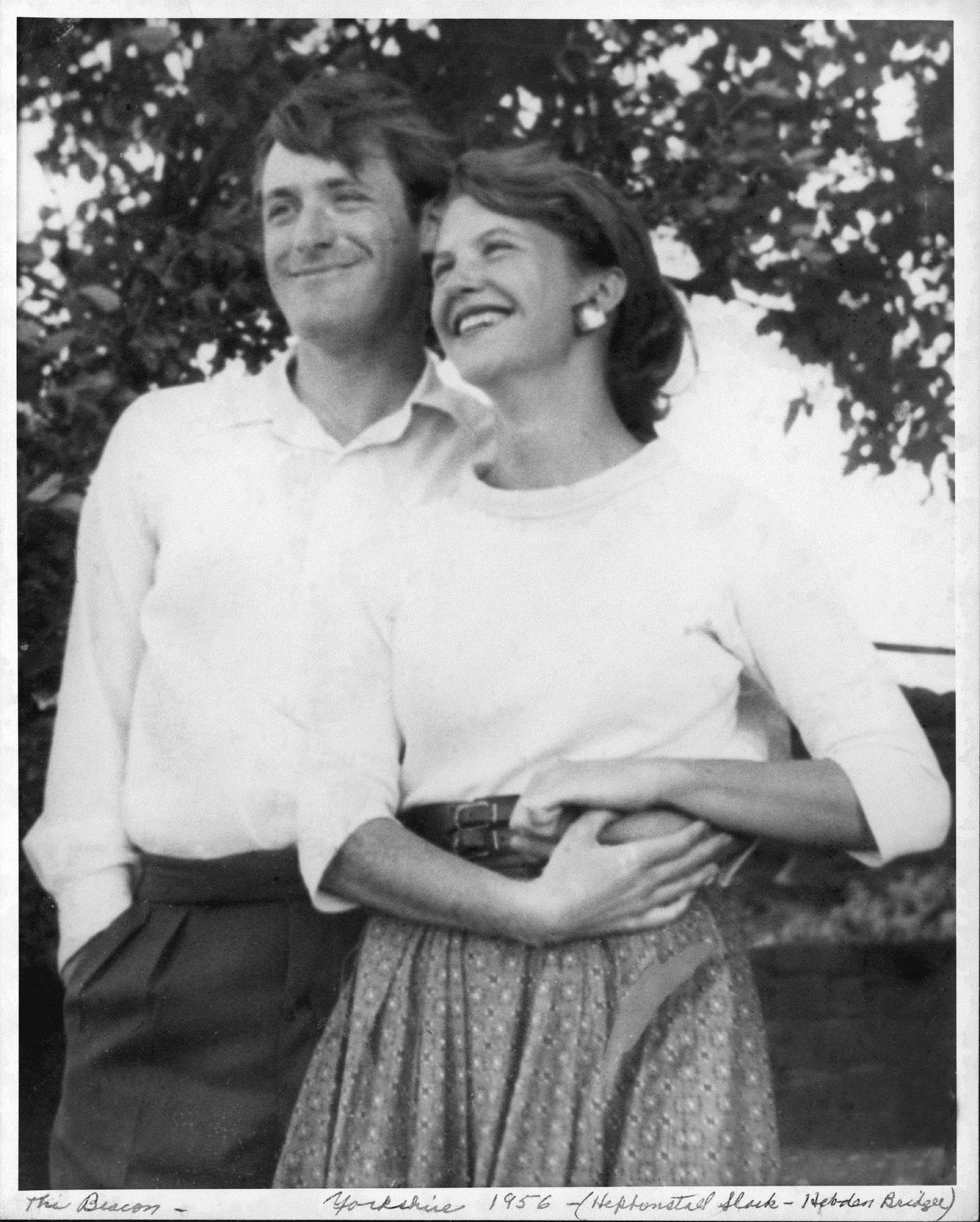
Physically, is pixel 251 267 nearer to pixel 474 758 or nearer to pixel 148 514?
pixel 148 514

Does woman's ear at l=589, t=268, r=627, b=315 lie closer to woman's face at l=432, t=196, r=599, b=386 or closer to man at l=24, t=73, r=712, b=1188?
woman's face at l=432, t=196, r=599, b=386

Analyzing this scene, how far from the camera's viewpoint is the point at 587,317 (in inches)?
116

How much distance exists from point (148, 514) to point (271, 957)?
2.66 ft

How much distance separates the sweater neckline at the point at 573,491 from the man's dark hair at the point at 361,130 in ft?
1.68

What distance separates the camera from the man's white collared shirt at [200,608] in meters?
2.91

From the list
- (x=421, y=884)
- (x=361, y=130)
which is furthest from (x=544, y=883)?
(x=361, y=130)

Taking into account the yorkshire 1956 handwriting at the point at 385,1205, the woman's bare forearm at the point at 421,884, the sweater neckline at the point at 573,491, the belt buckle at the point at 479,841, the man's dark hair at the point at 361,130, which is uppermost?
the man's dark hair at the point at 361,130

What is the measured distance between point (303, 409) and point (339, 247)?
0.30 m

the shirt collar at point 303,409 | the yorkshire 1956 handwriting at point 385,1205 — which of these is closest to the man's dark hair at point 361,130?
the shirt collar at point 303,409

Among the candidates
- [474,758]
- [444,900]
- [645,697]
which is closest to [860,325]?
[645,697]

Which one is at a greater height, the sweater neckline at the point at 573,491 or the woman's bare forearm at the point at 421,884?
the sweater neckline at the point at 573,491

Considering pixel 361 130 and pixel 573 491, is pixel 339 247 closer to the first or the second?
pixel 361 130

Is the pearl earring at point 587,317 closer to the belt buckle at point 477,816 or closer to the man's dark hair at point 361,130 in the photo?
the man's dark hair at point 361,130

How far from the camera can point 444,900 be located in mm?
2820
